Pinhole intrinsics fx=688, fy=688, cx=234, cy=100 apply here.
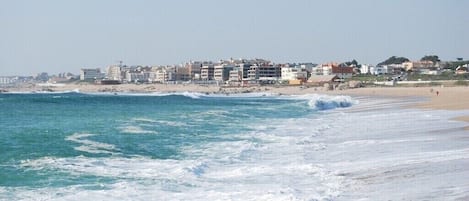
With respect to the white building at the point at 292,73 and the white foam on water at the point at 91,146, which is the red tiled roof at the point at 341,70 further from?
the white foam on water at the point at 91,146

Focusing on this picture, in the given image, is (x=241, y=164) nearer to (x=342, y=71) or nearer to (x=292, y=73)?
(x=342, y=71)

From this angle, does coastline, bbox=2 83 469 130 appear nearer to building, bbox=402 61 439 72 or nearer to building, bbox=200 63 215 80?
building, bbox=200 63 215 80

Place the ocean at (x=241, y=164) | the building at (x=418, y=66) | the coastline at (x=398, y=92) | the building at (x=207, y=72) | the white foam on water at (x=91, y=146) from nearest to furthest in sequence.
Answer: the ocean at (x=241, y=164) < the white foam on water at (x=91, y=146) < the coastline at (x=398, y=92) < the building at (x=418, y=66) < the building at (x=207, y=72)

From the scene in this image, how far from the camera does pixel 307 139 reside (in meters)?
23.5

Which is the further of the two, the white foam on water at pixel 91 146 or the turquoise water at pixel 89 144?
the white foam on water at pixel 91 146

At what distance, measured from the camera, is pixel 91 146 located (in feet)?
70.0

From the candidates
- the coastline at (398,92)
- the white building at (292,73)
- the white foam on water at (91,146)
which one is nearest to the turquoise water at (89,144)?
the white foam on water at (91,146)

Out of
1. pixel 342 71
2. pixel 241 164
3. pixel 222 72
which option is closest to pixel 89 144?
pixel 241 164

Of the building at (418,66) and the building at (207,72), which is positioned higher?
the building at (418,66)

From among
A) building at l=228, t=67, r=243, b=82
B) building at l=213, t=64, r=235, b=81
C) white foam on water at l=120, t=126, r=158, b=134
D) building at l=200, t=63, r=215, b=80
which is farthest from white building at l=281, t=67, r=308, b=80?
white foam on water at l=120, t=126, r=158, b=134

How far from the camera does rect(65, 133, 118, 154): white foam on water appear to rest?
20.1m

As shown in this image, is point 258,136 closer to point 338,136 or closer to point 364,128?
point 338,136

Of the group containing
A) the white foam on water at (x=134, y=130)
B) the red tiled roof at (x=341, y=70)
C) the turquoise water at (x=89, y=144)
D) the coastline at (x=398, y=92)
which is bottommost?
the coastline at (x=398, y=92)

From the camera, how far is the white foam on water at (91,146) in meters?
20.1
